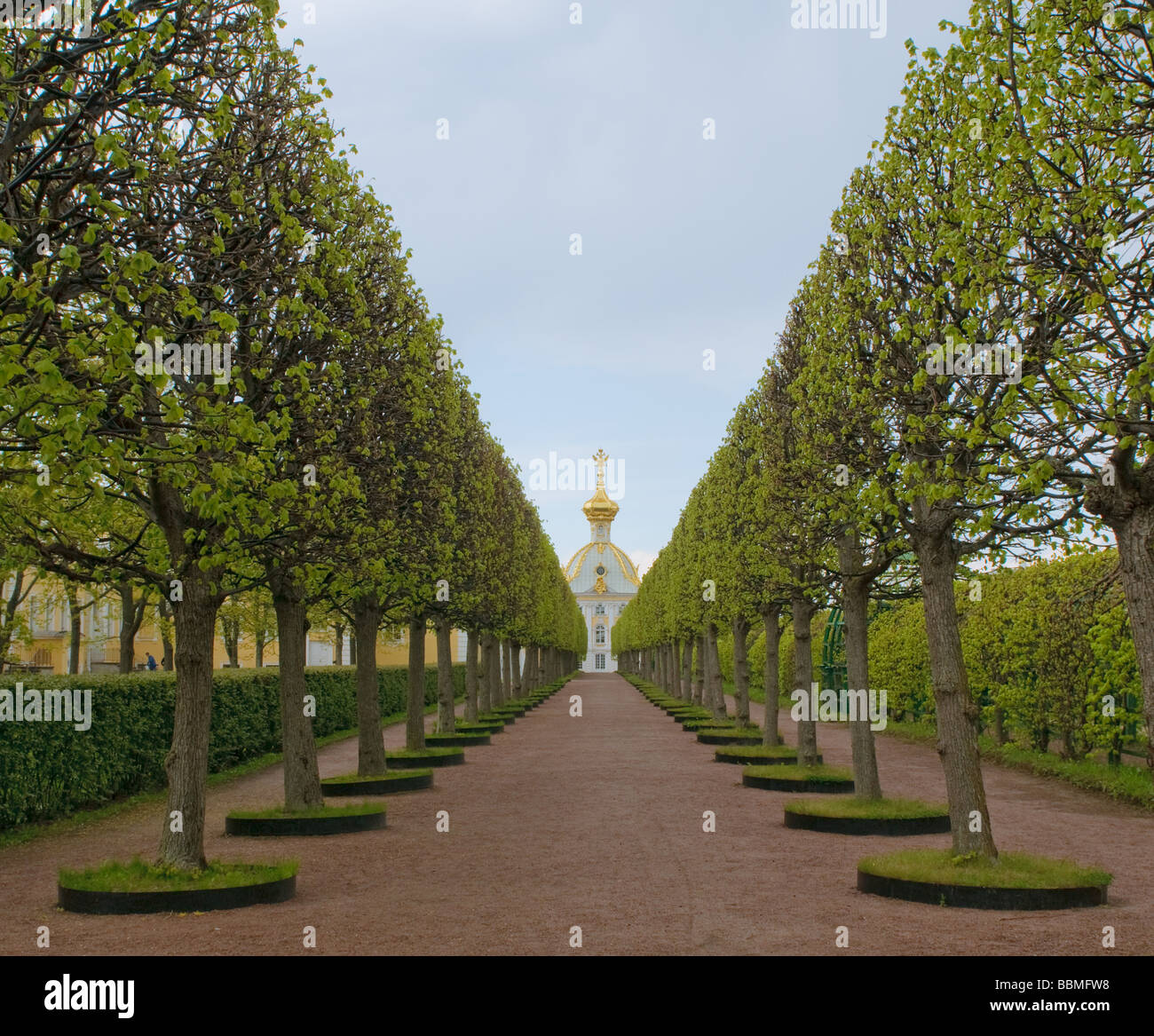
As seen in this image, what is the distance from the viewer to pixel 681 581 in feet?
125

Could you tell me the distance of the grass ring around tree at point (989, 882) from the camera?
9375mm

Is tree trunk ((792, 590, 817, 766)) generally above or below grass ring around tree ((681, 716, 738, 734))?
above

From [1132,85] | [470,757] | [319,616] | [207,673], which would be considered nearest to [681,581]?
[470,757]

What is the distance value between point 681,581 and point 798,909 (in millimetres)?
28673

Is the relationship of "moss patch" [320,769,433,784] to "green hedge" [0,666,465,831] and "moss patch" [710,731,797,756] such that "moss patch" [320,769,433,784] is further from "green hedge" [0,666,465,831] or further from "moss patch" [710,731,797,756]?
"moss patch" [710,731,797,756]

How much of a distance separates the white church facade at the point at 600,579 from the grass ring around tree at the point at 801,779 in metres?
129

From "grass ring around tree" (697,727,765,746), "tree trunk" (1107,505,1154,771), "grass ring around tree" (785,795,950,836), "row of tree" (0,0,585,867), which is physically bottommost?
"grass ring around tree" (697,727,765,746)

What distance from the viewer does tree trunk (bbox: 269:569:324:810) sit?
48.6ft

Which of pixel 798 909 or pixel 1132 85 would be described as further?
pixel 798 909

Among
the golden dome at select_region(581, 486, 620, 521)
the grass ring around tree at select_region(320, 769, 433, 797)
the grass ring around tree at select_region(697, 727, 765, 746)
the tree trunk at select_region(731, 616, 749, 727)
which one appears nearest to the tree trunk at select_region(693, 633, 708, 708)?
the grass ring around tree at select_region(697, 727, 765, 746)

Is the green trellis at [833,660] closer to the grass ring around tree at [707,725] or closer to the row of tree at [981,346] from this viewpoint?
the grass ring around tree at [707,725]

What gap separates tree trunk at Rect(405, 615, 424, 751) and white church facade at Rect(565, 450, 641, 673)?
125 metres
